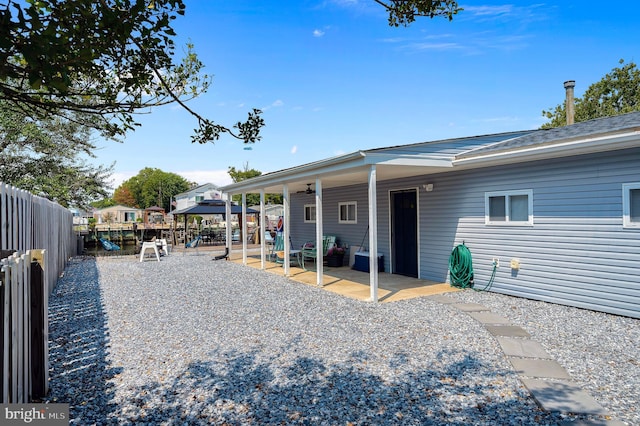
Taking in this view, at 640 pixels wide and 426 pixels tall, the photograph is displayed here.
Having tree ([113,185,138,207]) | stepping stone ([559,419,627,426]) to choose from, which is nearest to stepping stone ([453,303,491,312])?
stepping stone ([559,419,627,426])

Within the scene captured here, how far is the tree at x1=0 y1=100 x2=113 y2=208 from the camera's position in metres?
11.6

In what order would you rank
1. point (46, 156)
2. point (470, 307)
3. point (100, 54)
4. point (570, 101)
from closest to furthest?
point (100, 54) < point (470, 307) < point (570, 101) < point (46, 156)

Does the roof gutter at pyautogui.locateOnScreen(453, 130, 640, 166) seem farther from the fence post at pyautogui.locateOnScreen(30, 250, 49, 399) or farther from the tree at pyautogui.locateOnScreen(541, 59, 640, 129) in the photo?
the tree at pyautogui.locateOnScreen(541, 59, 640, 129)

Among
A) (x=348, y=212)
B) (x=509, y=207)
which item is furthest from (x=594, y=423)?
(x=348, y=212)

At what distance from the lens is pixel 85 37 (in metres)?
2.27

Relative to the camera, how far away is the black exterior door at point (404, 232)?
9.01 meters

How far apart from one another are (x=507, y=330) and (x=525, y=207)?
276 cm

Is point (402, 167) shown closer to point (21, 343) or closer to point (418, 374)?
point (418, 374)

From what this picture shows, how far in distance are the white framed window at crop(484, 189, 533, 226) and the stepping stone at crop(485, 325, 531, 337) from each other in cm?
237

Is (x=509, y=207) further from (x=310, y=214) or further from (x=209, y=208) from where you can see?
(x=209, y=208)

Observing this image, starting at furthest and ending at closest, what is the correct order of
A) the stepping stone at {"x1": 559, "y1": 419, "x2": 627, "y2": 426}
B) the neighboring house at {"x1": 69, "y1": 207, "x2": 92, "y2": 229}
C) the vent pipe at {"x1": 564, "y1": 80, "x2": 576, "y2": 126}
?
1. the neighboring house at {"x1": 69, "y1": 207, "x2": 92, "y2": 229}
2. the vent pipe at {"x1": 564, "y1": 80, "x2": 576, "y2": 126}
3. the stepping stone at {"x1": 559, "y1": 419, "x2": 627, "y2": 426}

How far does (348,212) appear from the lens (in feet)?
37.4

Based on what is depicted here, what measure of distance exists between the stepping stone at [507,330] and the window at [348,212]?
6244 millimetres

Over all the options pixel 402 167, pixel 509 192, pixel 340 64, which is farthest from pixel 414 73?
pixel 509 192
